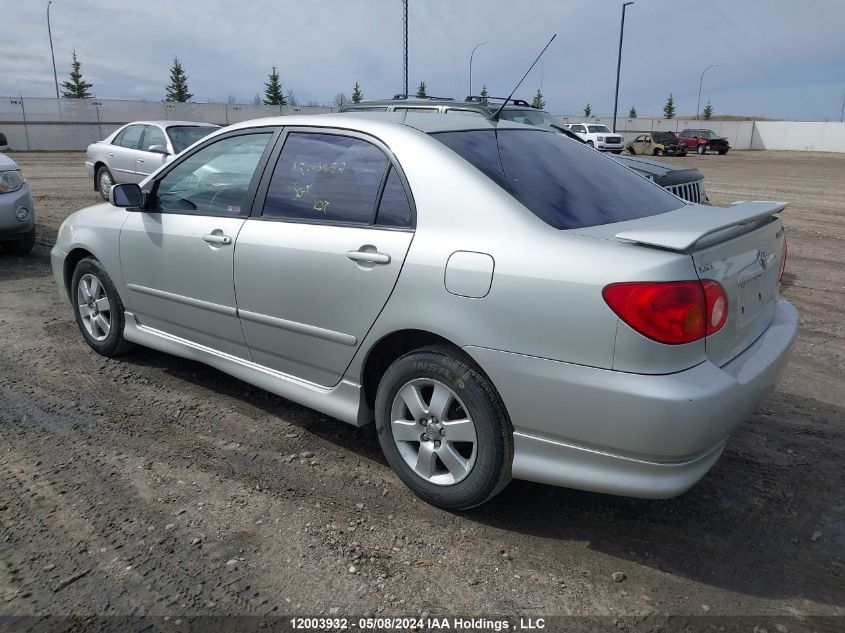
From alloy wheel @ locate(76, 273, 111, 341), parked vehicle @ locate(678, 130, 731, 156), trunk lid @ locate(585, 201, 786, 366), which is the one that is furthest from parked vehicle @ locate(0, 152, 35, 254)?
parked vehicle @ locate(678, 130, 731, 156)

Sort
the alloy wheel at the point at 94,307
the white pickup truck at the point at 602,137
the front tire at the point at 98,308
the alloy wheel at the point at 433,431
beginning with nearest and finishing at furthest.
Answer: the alloy wheel at the point at 433,431, the front tire at the point at 98,308, the alloy wheel at the point at 94,307, the white pickup truck at the point at 602,137

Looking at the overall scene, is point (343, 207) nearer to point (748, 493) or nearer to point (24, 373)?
point (748, 493)

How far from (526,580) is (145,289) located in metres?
2.97

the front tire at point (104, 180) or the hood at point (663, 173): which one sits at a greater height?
the hood at point (663, 173)

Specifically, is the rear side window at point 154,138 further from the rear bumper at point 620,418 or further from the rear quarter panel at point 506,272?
the rear bumper at point 620,418

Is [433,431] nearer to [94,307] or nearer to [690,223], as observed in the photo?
[690,223]

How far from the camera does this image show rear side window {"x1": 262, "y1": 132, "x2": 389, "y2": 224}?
10.5ft

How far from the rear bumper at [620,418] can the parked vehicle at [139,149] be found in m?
10.4

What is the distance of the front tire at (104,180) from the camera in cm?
1321

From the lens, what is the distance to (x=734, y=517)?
2971 millimetres

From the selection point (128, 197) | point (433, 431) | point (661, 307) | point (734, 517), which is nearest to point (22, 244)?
point (128, 197)

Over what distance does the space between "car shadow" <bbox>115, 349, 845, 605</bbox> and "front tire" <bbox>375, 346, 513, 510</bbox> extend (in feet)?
0.62

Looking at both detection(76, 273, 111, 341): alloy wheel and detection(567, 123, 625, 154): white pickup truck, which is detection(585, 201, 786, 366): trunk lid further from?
detection(567, 123, 625, 154): white pickup truck

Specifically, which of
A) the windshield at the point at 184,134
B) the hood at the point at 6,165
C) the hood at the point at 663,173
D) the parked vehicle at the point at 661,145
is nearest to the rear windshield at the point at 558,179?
the hood at the point at 663,173
